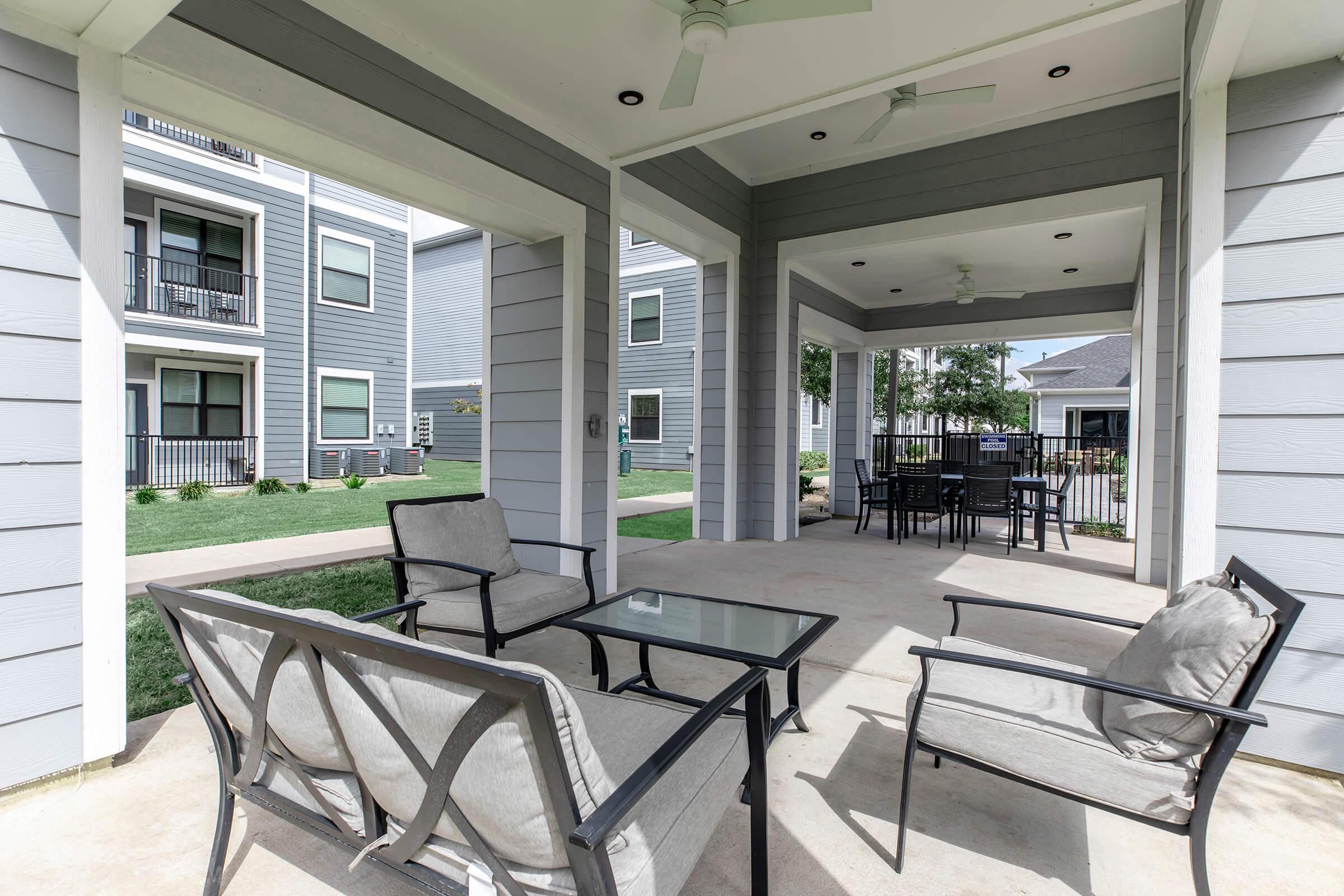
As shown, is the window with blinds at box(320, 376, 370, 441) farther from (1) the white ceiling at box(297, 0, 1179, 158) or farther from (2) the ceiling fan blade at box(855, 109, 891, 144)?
(2) the ceiling fan blade at box(855, 109, 891, 144)

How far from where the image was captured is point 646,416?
14.8 metres

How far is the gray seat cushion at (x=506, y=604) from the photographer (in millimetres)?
2914

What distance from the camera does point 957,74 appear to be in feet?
15.9

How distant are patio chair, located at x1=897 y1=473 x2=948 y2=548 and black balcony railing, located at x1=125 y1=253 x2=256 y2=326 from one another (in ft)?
33.4

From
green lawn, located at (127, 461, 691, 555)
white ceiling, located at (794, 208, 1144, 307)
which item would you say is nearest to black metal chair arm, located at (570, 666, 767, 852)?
green lawn, located at (127, 461, 691, 555)

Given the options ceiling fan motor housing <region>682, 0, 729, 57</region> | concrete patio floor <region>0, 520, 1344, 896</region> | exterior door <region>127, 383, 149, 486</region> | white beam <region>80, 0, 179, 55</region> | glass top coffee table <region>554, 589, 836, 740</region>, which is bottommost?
concrete patio floor <region>0, 520, 1344, 896</region>

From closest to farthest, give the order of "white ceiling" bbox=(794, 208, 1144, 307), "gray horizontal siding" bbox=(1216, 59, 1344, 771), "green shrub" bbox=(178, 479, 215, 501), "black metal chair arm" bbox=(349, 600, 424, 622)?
"black metal chair arm" bbox=(349, 600, 424, 622)
"gray horizontal siding" bbox=(1216, 59, 1344, 771)
"white ceiling" bbox=(794, 208, 1144, 307)
"green shrub" bbox=(178, 479, 215, 501)

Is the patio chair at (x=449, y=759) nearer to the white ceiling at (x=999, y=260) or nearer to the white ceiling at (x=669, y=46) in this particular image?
the white ceiling at (x=669, y=46)

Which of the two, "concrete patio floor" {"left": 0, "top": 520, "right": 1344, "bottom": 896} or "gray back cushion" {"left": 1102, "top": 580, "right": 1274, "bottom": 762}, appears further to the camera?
"concrete patio floor" {"left": 0, "top": 520, "right": 1344, "bottom": 896}

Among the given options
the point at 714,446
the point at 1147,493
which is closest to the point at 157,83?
the point at 714,446

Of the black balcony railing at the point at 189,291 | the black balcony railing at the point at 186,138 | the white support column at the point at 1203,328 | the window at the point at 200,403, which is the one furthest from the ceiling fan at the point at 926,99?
the window at the point at 200,403

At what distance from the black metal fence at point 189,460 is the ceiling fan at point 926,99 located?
10431 mm

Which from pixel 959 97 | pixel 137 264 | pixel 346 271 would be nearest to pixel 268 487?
pixel 137 264

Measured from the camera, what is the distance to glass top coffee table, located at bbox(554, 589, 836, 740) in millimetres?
2262
